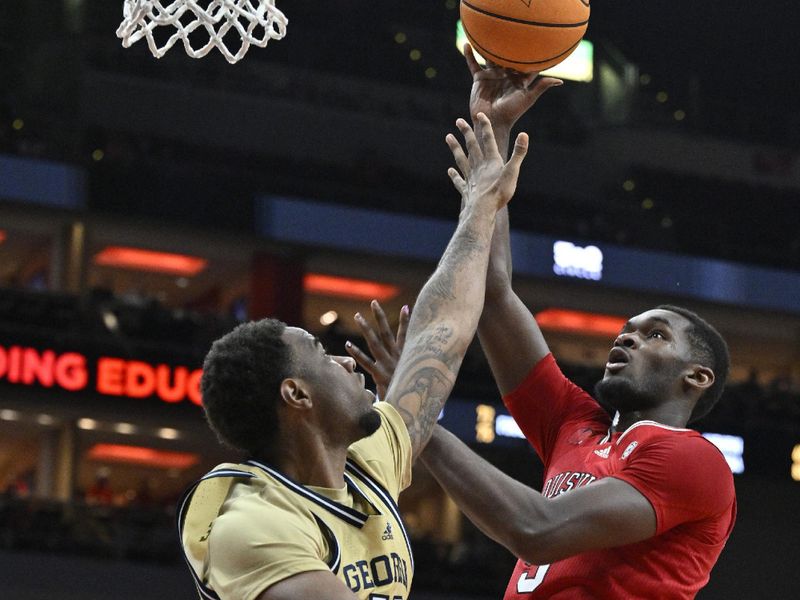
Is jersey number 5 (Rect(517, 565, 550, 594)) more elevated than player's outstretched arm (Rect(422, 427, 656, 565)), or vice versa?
player's outstretched arm (Rect(422, 427, 656, 565))

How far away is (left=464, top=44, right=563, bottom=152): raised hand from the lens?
3.90m

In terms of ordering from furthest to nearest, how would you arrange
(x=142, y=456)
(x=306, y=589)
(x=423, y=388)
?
(x=142, y=456) < (x=423, y=388) < (x=306, y=589)

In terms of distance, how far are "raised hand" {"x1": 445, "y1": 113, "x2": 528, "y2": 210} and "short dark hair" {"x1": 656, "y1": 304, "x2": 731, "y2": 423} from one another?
742 mm

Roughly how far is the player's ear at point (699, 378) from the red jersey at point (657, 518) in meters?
0.20

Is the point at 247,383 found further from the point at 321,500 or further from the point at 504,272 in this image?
the point at 504,272

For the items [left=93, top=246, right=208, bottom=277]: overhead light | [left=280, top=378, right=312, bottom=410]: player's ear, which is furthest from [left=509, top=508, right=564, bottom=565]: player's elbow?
[left=93, top=246, right=208, bottom=277]: overhead light

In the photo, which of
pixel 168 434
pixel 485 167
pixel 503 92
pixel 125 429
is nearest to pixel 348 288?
pixel 168 434

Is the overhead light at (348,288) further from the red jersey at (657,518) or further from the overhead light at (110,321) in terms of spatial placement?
the red jersey at (657,518)

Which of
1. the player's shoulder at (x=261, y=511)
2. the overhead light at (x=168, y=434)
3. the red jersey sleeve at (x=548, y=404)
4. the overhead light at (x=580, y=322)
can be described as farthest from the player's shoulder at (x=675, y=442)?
the overhead light at (x=580, y=322)

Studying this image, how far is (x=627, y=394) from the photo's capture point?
12.8 ft

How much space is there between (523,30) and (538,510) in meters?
1.38

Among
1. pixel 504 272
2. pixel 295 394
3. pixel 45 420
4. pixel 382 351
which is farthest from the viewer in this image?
pixel 45 420

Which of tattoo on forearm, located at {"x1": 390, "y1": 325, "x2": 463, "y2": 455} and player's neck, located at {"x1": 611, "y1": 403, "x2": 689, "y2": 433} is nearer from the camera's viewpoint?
tattoo on forearm, located at {"x1": 390, "y1": 325, "x2": 463, "y2": 455}

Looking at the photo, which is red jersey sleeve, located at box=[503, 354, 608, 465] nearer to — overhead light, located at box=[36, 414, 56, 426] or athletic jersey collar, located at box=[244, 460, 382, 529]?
athletic jersey collar, located at box=[244, 460, 382, 529]
